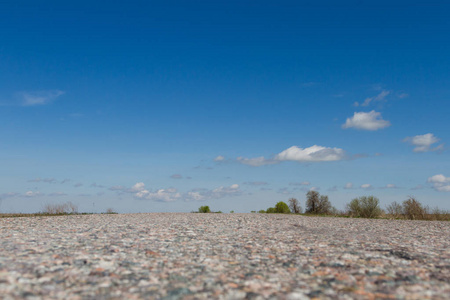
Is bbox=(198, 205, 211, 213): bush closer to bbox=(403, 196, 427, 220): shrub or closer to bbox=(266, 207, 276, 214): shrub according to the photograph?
bbox=(266, 207, 276, 214): shrub

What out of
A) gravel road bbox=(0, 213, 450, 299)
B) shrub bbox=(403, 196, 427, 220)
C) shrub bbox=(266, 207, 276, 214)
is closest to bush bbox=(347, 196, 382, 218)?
shrub bbox=(403, 196, 427, 220)

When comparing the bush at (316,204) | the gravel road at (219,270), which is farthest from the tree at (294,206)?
the gravel road at (219,270)

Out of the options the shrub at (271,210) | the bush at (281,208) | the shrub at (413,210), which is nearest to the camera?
the shrub at (413,210)

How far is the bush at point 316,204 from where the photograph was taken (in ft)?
141

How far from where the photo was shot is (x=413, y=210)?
33.3m

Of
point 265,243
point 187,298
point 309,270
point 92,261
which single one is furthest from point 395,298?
point 92,261

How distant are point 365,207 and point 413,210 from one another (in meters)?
4.50

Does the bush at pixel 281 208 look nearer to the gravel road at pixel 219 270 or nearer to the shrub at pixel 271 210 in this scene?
the shrub at pixel 271 210

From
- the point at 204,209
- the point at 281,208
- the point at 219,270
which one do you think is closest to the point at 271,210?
the point at 281,208

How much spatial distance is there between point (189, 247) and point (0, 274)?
5494 mm

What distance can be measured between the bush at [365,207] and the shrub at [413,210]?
2.50 metres

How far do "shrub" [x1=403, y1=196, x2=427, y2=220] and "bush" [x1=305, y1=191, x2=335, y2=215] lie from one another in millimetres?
9968

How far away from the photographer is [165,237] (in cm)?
1345

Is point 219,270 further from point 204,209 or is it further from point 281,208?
point 281,208
